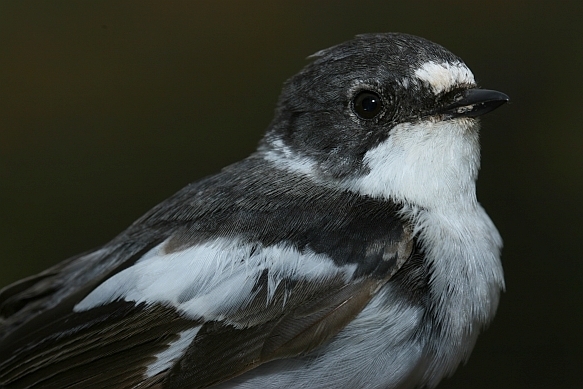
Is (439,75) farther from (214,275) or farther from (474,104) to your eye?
(214,275)

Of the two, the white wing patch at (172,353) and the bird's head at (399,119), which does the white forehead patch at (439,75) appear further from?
the white wing patch at (172,353)

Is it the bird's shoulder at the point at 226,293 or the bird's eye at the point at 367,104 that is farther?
the bird's eye at the point at 367,104

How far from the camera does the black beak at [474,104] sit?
1608 mm

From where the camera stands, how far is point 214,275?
62.1 inches

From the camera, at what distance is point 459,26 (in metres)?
3.02

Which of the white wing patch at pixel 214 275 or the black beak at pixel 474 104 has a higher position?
the black beak at pixel 474 104

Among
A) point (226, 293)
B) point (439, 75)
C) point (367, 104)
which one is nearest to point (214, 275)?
point (226, 293)

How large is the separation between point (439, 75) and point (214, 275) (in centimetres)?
65

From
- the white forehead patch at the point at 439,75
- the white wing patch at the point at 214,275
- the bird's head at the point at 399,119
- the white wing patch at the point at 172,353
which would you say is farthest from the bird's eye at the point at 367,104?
the white wing patch at the point at 172,353

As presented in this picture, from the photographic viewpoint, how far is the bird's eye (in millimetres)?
1614

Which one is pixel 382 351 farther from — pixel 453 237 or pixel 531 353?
pixel 531 353

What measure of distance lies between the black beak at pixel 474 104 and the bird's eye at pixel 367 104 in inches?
5.6

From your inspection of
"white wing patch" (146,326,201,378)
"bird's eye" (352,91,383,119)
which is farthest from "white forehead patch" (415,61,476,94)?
"white wing patch" (146,326,201,378)

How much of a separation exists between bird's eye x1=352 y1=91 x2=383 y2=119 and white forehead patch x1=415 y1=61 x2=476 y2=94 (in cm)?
10
